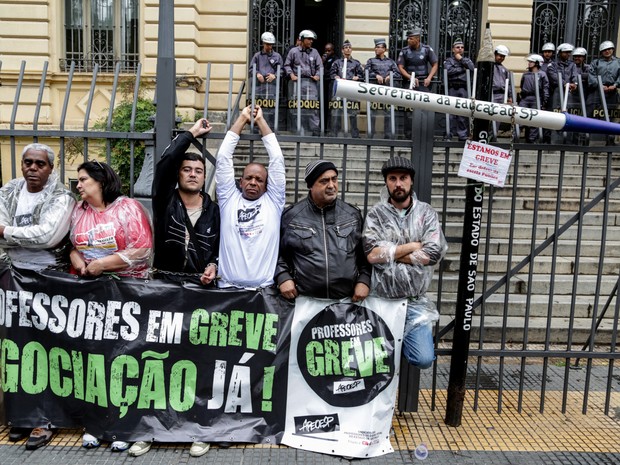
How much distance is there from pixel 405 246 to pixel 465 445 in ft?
5.17

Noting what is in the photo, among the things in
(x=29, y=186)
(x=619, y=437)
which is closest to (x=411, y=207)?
(x=619, y=437)

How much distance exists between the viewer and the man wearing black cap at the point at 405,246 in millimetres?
3873

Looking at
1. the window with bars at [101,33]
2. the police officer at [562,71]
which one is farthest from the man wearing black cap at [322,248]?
the window with bars at [101,33]

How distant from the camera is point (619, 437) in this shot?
13.7 feet

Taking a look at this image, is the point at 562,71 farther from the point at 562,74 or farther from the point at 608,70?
the point at 608,70

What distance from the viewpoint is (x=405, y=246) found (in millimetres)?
3854

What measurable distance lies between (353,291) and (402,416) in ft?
4.18

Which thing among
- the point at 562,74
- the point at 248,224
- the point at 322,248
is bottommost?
the point at 322,248

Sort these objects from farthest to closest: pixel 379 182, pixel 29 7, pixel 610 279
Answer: pixel 29 7 < pixel 379 182 < pixel 610 279

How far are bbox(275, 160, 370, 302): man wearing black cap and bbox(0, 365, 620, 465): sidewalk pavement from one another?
3.79 ft

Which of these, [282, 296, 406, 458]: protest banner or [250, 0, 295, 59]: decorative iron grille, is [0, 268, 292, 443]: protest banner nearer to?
[282, 296, 406, 458]: protest banner

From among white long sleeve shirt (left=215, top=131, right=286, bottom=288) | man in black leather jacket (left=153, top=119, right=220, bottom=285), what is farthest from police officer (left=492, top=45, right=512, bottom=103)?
man in black leather jacket (left=153, top=119, right=220, bottom=285)

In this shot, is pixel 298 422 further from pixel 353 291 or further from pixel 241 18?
pixel 241 18

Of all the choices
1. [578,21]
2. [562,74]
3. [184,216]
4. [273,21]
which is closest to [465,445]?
[184,216]
